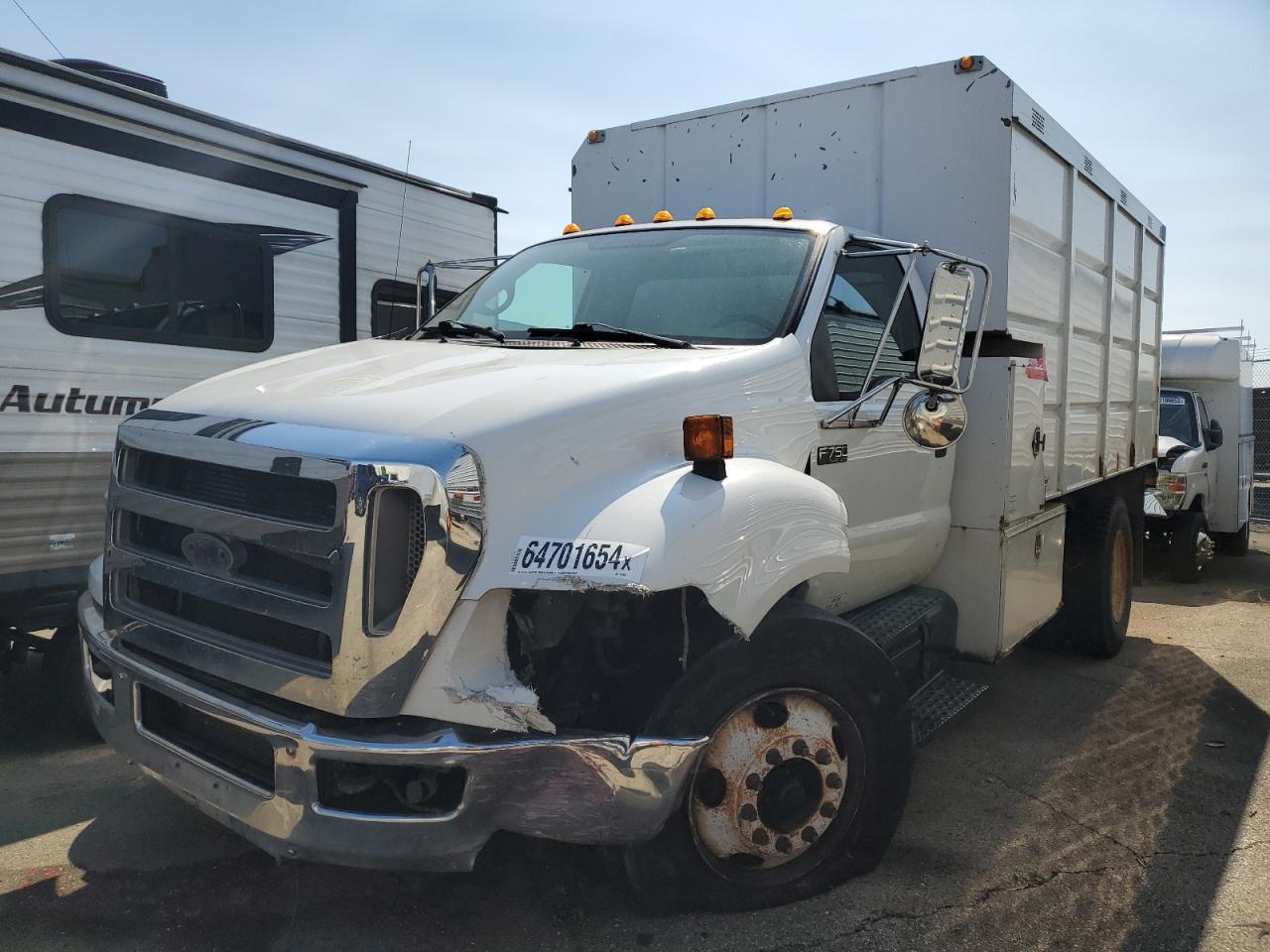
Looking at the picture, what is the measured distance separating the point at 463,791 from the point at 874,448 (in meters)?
2.18

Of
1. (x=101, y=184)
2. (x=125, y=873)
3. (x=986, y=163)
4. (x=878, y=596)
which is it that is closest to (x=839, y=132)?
(x=986, y=163)

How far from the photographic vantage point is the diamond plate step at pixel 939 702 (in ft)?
13.0

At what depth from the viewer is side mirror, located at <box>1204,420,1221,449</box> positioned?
10.4m

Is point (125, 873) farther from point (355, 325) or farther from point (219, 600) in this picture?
point (355, 325)

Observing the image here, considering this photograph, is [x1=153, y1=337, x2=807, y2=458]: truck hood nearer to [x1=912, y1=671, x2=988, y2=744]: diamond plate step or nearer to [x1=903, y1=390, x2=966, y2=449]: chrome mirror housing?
[x1=903, y1=390, x2=966, y2=449]: chrome mirror housing

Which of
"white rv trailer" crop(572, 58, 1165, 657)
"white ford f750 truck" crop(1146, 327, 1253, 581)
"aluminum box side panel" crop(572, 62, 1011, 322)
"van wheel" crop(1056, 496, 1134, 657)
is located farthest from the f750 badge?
"white ford f750 truck" crop(1146, 327, 1253, 581)

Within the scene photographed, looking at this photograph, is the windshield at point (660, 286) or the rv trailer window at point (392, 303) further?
the rv trailer window at point (392, 303)

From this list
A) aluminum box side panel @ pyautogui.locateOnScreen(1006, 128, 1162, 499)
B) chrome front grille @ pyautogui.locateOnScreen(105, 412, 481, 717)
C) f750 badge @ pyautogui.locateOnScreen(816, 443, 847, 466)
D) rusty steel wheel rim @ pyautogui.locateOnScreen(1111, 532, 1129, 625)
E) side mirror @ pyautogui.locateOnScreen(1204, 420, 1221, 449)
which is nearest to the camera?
chrome front grille @ pyautogui.locateOnScreen(105, 412, 481, 717)

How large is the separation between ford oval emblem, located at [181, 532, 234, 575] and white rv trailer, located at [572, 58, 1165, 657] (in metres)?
2.20

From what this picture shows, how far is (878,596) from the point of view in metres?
4.37

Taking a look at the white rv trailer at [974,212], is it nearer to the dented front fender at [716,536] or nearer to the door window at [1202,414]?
the dented front fender at [716,536]

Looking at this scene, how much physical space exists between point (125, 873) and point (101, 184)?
3.17 m

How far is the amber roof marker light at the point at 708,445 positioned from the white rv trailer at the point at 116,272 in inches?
124

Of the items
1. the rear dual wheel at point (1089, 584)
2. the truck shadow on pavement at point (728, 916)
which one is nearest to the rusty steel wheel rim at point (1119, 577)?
the rear dual wheel at point (1089, 584)
